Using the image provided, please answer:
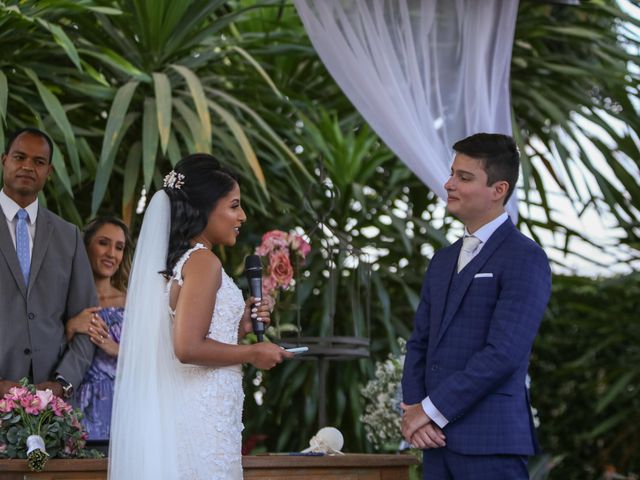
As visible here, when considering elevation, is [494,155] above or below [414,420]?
above

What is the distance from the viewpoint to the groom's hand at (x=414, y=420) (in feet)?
10.1

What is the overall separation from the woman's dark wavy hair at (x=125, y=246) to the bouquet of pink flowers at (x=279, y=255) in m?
0.49

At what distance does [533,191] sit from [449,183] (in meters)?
3.97

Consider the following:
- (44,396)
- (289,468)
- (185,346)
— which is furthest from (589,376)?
(185,346)

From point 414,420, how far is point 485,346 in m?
0.27

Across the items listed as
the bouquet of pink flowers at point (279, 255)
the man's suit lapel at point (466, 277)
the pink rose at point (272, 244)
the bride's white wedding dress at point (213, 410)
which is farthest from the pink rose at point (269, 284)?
the man's suit lapel at point (466, 277)

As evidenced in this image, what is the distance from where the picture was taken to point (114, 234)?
432cm

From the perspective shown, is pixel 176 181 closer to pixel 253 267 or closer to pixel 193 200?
pixel 193 200

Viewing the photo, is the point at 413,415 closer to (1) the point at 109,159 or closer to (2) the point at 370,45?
(2) the point at 370,45

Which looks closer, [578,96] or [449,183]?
[449,183]

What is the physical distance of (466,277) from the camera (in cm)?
318

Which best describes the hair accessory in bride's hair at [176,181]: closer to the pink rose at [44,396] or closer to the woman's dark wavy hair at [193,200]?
the woman's dark wavy hair at [193,200]

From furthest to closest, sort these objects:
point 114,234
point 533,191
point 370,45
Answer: point 533,191 → point 370,45 → point 114,234

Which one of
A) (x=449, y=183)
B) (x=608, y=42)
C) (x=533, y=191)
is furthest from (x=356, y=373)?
(x=449, y=183)
